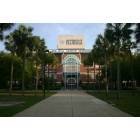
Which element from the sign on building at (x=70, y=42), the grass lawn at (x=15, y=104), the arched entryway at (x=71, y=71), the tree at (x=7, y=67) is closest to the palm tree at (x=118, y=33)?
the grass lawn at (x=15, y=104)

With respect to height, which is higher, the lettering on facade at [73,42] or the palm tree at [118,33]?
the lettering on facade at [73,42]

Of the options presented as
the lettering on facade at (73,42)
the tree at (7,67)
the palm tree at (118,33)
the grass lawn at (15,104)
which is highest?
the lettering on facade at (73,42)

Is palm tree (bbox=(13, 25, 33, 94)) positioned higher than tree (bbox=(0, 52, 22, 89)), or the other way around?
palm tree (bbox=(13, 25, 33, 94))

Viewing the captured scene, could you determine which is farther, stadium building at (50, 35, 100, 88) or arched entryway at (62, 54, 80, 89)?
stadium building at (50, 35, 100, 88)

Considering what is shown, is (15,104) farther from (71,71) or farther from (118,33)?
(71,71)

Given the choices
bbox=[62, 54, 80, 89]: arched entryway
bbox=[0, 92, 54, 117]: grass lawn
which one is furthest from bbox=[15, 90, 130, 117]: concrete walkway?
bbox=[62, 54, 80, 89]: arched entryway

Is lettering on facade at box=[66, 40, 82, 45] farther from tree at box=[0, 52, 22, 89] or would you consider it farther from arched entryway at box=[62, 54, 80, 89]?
tree at box=[0, 52, 22, 89]

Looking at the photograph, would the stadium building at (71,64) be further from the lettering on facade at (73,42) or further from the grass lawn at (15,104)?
the grass lawn at (15,104)

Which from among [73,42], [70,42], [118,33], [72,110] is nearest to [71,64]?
[70,42]
